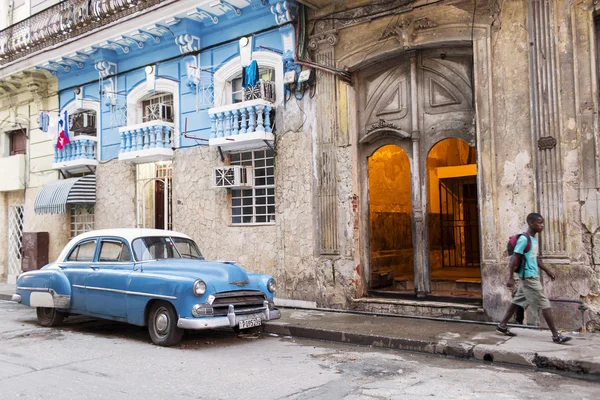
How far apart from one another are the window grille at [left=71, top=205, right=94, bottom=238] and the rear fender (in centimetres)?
605

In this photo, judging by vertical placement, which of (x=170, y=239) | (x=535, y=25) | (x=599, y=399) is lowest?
(x=599, y=399)

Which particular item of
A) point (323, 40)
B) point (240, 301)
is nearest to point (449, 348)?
point (240, 301)

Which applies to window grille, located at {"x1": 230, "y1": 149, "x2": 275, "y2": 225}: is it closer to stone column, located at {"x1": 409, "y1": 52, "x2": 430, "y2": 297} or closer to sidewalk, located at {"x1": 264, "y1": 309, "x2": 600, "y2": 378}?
sidewalk, located at {"x1": 264, "y1": 309, "x2": 600, "y2": 378}

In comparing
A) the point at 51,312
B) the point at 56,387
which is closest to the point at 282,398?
the point at 56,387

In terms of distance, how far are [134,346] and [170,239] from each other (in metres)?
1.96

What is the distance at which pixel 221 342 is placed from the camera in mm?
8195

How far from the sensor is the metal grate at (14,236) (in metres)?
17.8

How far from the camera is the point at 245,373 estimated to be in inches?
248

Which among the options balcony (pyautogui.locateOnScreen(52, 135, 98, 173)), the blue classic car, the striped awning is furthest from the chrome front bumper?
balcony (pyautogui.locateOnScreen(52, 135, 98, 173))

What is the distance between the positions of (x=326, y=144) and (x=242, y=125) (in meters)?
2.03

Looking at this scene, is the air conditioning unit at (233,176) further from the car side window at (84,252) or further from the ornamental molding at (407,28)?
the ornamental molding at (407,28)

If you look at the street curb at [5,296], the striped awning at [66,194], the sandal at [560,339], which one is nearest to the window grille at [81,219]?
the striped awning at [66,194]

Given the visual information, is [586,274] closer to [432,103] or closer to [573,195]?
[573,195]

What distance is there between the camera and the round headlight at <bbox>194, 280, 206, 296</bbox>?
24.8ft
